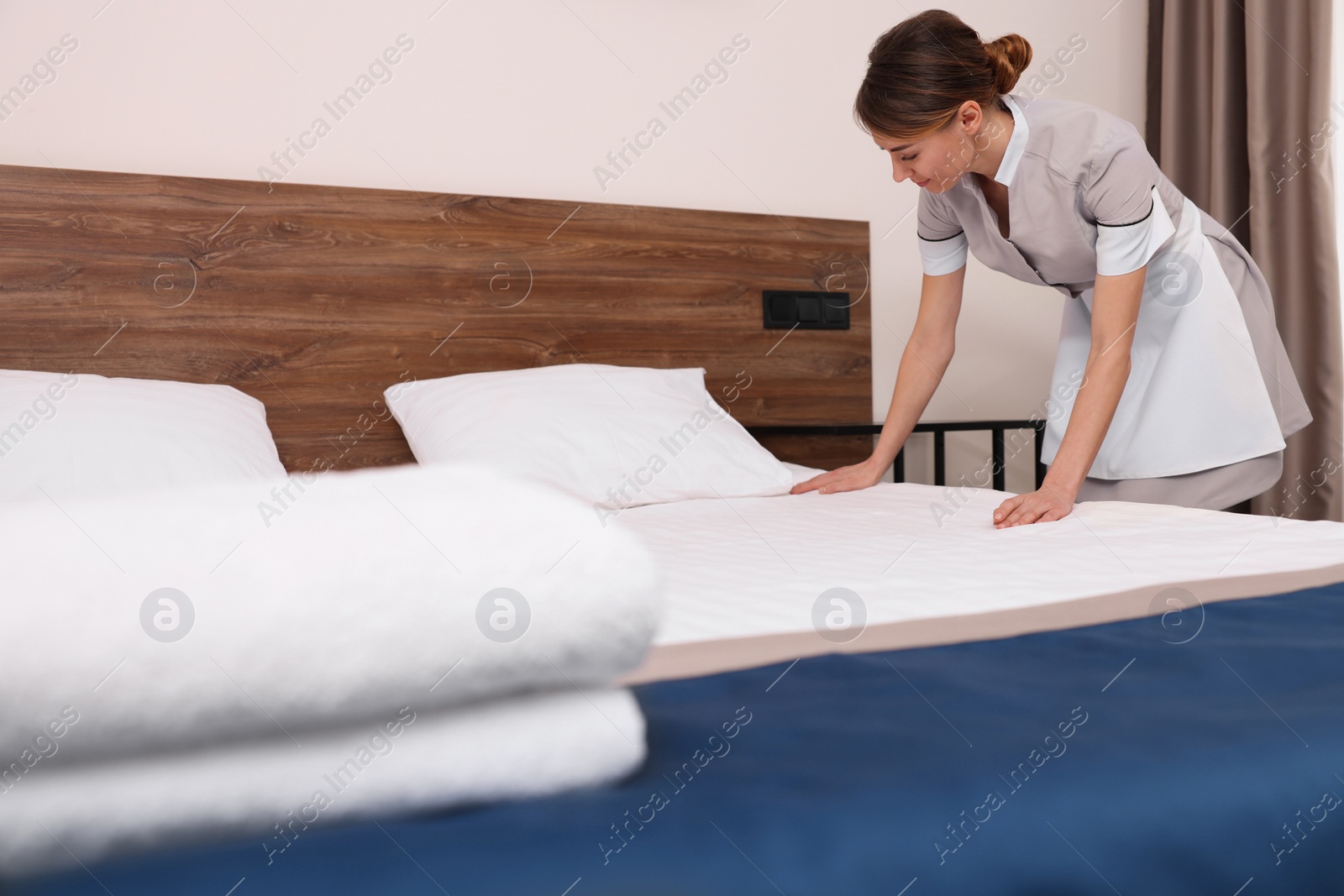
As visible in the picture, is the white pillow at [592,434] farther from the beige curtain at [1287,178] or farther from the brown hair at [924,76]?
the beige curtain at [1287,178]

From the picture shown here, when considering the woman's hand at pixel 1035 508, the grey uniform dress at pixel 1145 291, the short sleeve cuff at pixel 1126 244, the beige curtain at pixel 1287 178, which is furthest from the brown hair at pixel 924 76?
the beige curtain at pixel 1287 178

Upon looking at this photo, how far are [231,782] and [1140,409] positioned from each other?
1742 millimetres

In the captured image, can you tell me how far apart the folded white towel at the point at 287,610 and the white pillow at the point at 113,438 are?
3.19ft

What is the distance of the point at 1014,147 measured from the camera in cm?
160

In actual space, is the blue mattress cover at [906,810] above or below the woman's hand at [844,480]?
above

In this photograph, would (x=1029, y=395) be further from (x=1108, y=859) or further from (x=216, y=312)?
(x=1108, y=859)

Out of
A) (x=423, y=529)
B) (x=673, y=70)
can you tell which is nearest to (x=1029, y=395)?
(x=673, y=70)

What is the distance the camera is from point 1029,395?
300cm

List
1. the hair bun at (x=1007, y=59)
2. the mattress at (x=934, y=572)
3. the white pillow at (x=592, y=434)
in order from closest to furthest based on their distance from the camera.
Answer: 1. the mattress at (x=934, y=572)
2. the hair bun at (x=1007, y=59)
3. the white pillow at (x=592, y=434)

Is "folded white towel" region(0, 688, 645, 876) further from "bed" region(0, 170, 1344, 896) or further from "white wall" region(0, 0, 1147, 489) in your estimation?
"white wall" region(0, 0, 1147, 489)

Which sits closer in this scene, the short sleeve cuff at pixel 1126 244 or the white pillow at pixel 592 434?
the short sleeve cuff at pixel 1126 244

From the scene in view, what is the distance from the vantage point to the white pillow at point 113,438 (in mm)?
1359

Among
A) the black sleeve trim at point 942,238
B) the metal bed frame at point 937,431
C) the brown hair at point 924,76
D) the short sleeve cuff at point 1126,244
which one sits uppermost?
the brown hair at point 924,76

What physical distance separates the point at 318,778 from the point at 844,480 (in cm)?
154
